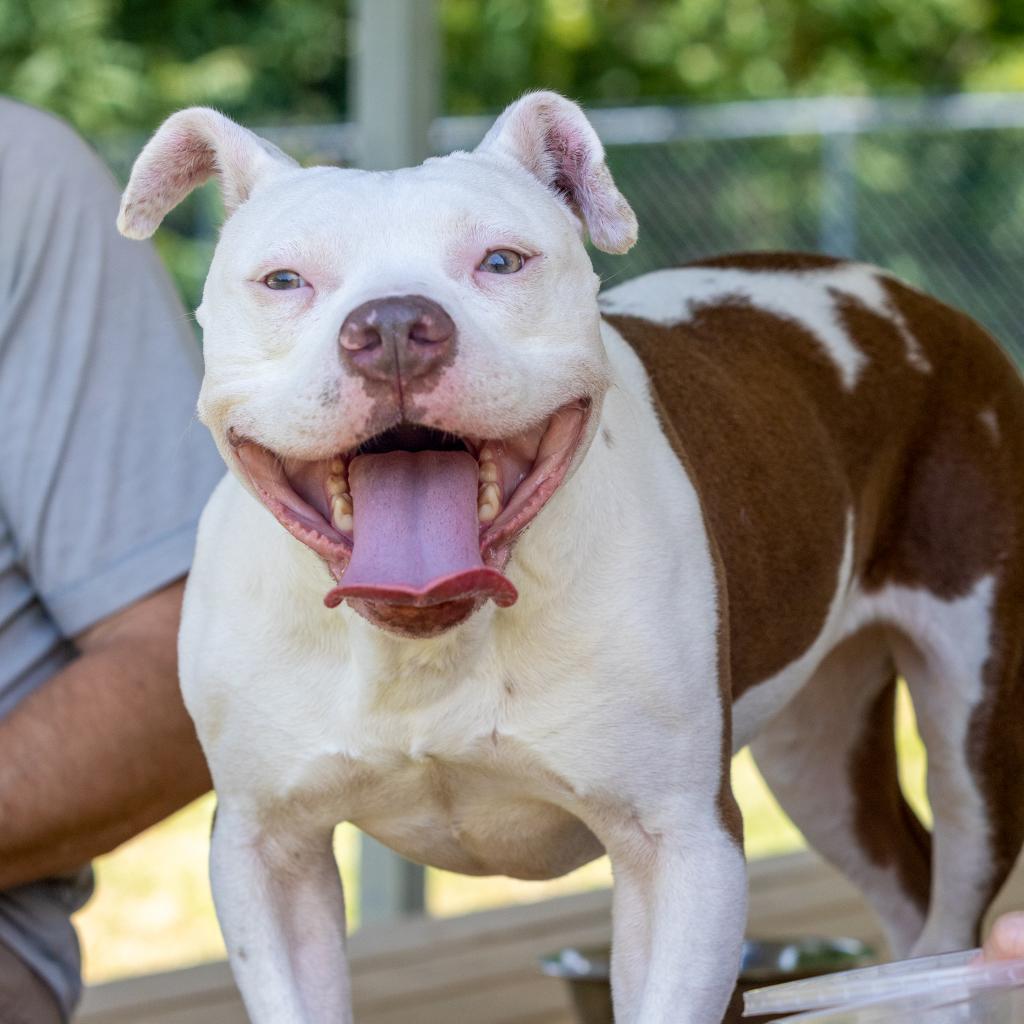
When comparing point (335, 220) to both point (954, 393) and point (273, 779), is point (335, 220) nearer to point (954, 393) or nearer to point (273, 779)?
point (273, 779)

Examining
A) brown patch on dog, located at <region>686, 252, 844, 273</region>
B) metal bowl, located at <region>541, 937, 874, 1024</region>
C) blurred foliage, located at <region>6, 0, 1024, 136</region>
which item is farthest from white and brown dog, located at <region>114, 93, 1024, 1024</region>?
blurred foliage, located at <region>6, 0, 1024, 136</region>

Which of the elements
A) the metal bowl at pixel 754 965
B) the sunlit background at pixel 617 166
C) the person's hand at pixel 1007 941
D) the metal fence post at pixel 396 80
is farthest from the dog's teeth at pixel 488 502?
the sunlit background at pixel 617 166

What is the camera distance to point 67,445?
94.6 inches

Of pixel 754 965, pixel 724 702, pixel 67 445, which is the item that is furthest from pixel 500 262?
pixel 754 965

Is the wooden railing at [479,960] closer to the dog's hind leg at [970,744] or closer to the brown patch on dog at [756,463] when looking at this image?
the dog's hind leg at [970,744]

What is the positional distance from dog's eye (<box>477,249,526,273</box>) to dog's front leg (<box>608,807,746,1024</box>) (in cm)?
57

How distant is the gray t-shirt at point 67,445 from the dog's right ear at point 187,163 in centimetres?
53

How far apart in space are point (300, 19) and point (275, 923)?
7.17 metres

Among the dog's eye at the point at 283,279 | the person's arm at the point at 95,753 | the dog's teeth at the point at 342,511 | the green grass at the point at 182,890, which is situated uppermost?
the dog's eye at the point at 283,279

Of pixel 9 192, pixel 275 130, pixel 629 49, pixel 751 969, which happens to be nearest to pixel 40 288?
pixel 9 192

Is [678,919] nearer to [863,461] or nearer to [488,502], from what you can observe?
[488,502]

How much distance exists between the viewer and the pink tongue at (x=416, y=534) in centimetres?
158

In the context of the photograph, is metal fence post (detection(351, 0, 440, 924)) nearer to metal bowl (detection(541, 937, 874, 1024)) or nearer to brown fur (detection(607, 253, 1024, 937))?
metal bowl (detection(541, 937, 874, 1024))

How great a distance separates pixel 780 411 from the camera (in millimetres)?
2402
